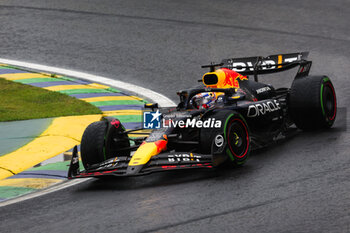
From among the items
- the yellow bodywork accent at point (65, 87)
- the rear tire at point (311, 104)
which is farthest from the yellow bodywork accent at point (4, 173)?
the yellow bodywork accent at point (65, 87)

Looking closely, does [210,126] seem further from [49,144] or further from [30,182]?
[49,144]

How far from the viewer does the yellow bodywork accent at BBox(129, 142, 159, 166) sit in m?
7.50

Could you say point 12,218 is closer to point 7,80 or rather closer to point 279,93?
point 279,93

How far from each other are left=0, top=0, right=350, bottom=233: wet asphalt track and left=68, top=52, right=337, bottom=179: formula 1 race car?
8.8 inches

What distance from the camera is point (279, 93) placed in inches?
408

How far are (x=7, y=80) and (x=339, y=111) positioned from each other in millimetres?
6719

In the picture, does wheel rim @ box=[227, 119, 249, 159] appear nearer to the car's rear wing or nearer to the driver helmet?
the driver helmet

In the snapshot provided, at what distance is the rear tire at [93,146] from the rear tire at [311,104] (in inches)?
109

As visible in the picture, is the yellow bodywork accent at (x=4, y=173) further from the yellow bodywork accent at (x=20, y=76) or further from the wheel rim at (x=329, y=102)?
the yellow bodywork accent at (x=20, y=76)

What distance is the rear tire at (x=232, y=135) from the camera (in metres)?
7.74

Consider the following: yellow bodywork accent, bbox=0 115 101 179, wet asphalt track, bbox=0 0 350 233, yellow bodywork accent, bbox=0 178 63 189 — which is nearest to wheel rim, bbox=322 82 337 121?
wet asphalt track, bbox=0 0 350 233

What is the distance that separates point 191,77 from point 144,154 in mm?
6367

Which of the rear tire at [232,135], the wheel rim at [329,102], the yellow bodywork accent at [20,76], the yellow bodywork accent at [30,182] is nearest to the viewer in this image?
the rear tire at [232,135]

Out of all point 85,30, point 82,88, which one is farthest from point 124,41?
point 82,88
